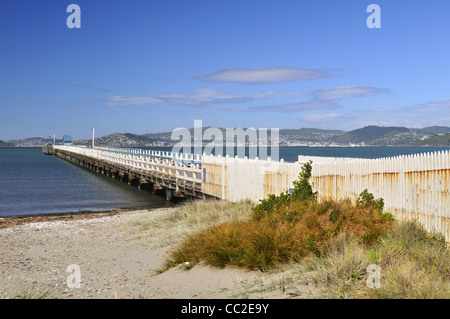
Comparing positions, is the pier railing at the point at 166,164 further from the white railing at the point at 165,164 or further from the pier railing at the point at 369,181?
the pier railing at the point at 369,181

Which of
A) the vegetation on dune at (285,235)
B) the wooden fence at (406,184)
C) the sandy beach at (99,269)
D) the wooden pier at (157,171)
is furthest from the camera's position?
the wooden pier at (157,171)

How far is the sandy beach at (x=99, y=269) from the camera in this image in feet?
27.6

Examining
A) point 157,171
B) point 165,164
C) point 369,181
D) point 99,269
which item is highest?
point 369,181

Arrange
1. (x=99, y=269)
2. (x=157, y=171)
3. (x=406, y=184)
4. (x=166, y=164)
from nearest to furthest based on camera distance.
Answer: (x=406, y=184) → (x=99, y=269) → (x=166, y=164) → (x=157, y=171)

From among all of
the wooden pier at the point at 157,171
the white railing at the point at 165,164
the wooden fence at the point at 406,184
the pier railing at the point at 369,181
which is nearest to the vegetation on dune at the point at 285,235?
the wooden fence at the point at 406,184

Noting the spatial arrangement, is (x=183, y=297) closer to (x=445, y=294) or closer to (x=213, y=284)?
(x=213, y=284)

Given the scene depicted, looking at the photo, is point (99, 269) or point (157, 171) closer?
point (99, 269)

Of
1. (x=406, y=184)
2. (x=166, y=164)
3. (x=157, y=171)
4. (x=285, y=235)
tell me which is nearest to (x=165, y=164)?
(x=166, y=164)

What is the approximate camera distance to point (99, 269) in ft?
35.5

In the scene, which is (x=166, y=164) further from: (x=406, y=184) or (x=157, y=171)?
(x=406, y=184)

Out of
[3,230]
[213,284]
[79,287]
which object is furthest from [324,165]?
[3,230]

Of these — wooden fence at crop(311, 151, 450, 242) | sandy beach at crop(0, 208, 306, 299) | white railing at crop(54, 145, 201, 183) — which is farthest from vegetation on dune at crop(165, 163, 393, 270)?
white railing at crop(54, 145, 201, 183)

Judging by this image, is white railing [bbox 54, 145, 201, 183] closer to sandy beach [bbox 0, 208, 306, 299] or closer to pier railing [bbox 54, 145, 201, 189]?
pier railing [bbox 54, 145, 201, 189]
